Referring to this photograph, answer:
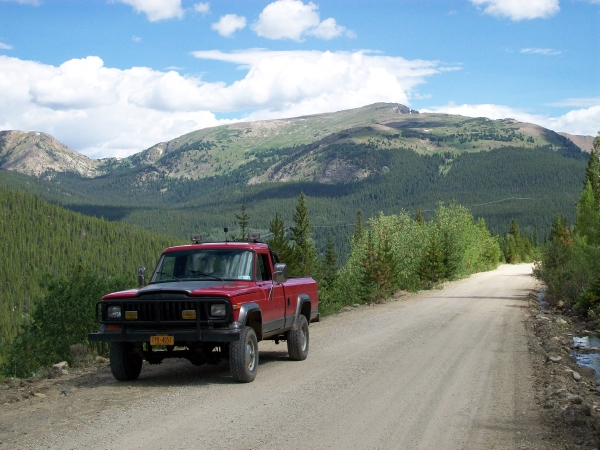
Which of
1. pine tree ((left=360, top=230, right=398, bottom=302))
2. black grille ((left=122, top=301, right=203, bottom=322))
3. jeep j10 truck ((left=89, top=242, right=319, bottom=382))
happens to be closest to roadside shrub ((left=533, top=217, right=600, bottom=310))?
pine tree ((left=360, top=230, right=398, bottom=302))

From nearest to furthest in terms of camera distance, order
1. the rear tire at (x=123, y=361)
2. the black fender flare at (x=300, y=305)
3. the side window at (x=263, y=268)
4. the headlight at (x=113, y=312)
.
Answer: the headlight at (x=113, y=312) → the rear tire at (x=123, y=361) → the side window at (x=263, y=268) → the black fender flare at (x=300, y=305)

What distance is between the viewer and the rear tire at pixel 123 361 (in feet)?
34.7

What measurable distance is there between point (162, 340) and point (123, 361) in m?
1.08

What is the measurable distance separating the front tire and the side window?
1.48 metres

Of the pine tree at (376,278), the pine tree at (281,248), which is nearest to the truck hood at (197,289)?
the pine tree at (376,278)

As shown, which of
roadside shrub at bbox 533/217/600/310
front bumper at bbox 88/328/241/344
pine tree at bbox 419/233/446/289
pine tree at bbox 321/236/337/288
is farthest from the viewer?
pine tree at bbox 321/236/337/288

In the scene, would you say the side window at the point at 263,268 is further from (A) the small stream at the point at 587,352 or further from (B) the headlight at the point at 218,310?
(A) the small stream at the point at 587,352

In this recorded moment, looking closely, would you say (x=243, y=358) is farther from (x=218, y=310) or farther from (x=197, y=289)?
(x=197, y=289)

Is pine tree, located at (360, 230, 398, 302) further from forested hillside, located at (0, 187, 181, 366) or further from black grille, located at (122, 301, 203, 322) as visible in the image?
forested hillside, located at (0, 187, 181, 366)

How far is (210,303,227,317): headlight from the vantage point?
1005 centimetres

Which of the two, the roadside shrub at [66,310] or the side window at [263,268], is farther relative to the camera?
the roadside shrub at [66,310]

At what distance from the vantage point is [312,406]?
28.9 feet

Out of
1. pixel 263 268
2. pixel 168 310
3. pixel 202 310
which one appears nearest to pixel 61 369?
pixel 168 310

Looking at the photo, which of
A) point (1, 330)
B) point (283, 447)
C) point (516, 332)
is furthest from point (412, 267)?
point (1, 330)
